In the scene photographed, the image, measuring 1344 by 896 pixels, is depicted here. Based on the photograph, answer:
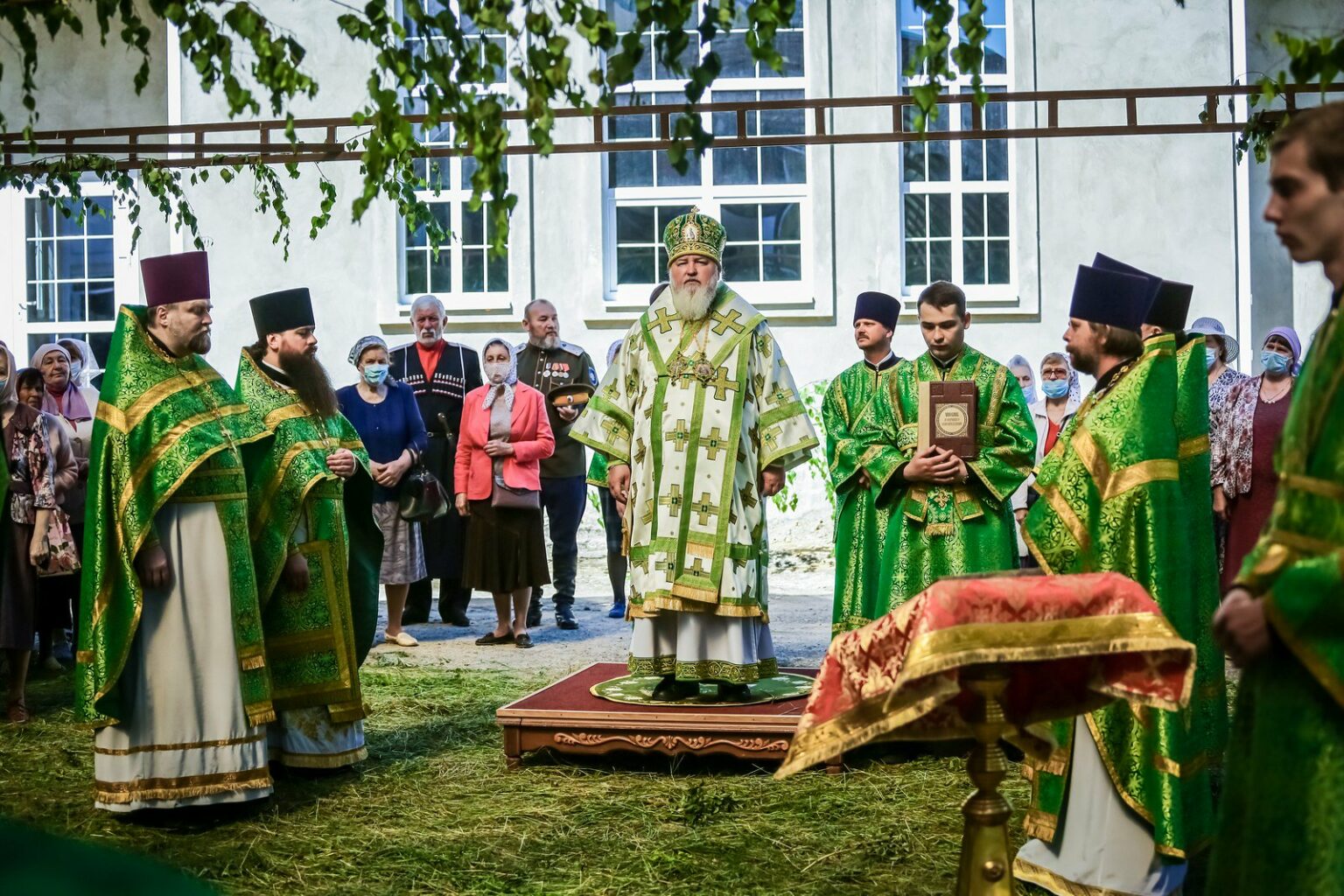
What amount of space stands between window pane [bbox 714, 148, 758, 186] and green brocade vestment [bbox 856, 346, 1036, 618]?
9836mm

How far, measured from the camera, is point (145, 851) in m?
5.81

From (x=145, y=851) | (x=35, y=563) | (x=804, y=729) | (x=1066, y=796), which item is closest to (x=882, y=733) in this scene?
(x=804, y=729)

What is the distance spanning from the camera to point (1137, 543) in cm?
491

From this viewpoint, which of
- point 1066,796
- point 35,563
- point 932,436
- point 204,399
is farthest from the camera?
point 35,563

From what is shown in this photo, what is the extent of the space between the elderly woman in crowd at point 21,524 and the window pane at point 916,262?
10007 mm

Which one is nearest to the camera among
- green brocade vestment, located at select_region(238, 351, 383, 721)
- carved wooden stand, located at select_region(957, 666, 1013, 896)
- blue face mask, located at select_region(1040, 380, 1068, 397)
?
carved wooden stand, located at select_region(957, 666, 1013, 896)

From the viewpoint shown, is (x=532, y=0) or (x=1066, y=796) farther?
(x=1066, y=796)

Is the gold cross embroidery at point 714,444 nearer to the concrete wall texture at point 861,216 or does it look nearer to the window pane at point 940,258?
the concrete wall texture at point 861,216

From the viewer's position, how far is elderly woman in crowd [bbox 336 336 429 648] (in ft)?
34.9

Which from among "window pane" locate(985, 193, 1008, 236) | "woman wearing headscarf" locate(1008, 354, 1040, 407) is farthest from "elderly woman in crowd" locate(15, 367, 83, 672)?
"window pane" locate(985, 193, 1008, 236)

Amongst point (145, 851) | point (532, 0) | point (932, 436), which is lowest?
point (145, 851)

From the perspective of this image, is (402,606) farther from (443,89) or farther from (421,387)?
(443,89)

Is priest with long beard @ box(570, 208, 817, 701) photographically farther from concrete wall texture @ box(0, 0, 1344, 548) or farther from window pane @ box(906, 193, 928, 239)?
window pane @ box(906, 193, 928, 239)

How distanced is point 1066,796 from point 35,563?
19.8 ft
